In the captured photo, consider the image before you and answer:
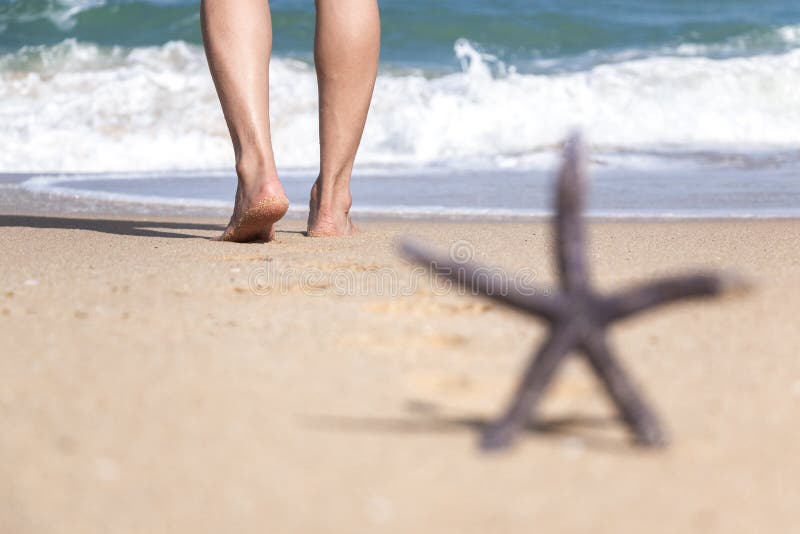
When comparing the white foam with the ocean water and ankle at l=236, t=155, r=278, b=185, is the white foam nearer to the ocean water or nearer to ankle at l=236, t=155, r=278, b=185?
the ocean water

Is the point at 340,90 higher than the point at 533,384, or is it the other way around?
the point at 340,90

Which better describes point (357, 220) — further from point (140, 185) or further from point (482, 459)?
point (482, 459)

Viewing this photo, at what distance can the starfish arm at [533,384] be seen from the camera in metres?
1.27

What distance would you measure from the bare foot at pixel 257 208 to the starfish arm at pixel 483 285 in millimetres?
1610

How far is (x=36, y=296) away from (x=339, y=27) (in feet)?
4.68

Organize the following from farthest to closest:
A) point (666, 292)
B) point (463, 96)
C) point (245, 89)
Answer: point (463, 96)
point (245, 89)
point (666, 292)

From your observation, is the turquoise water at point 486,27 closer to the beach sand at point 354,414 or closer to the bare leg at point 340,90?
the bare leg at point 340,90

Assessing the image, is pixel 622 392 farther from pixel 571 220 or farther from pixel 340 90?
pixel 340 90

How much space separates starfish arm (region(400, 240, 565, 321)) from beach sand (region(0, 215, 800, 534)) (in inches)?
6.8

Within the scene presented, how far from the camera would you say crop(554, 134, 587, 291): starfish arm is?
129 cm

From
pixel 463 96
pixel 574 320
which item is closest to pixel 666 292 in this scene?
pixel 574 320

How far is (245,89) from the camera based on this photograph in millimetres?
3076

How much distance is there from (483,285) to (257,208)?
1709 mm

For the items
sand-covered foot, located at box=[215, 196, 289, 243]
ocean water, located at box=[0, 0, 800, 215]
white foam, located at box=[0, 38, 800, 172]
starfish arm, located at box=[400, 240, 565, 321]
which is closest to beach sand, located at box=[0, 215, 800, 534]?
starfish arm, located at box=[400, 240, 565, 321]
